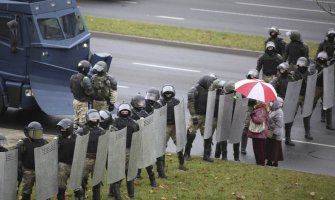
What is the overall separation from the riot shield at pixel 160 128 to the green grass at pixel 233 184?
562 mm

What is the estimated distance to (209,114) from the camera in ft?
58.7

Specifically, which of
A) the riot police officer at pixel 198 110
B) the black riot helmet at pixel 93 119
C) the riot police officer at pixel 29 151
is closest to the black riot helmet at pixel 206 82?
the riot police officer at pixel 198 110

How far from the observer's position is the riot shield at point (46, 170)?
13.3 metres

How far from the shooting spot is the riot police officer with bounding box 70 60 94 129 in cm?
1873

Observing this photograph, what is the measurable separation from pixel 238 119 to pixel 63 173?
5.26 m

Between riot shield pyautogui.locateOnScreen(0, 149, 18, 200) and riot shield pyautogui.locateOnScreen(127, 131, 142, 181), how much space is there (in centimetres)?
253

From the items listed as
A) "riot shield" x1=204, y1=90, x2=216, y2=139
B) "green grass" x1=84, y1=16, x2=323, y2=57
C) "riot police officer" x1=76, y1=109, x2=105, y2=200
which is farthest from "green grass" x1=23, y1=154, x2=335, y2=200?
"green grass" x1=84, y1=16, x2=323, y2=57

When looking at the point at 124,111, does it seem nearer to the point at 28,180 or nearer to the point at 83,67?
the point at 28,180

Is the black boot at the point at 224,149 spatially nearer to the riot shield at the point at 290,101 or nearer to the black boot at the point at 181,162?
the black boot at the point at 181,162

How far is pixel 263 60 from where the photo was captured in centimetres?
2195

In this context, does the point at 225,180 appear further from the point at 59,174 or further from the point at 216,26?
the point at 216,26

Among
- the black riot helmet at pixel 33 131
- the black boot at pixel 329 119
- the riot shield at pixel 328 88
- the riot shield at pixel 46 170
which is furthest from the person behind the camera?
the black boot at pixel 329 119

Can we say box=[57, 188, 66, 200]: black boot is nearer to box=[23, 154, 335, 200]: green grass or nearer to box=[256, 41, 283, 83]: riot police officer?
box=[23, 154, 335, 200]: green grass

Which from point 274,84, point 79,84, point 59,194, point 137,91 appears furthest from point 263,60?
point 59,194
